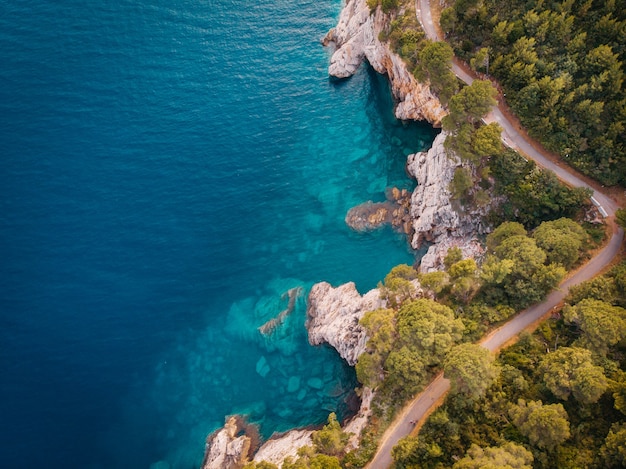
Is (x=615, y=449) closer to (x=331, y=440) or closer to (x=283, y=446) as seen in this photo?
(x=331, y=440)

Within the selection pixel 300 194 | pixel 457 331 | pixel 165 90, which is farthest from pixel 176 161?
pixel 457 331

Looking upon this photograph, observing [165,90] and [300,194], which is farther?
[165,90]

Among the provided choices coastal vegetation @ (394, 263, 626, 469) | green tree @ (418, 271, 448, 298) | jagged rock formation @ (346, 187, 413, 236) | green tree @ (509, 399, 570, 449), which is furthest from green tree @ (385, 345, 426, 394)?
jagged rock formation @ (346, 187, 413, 236)

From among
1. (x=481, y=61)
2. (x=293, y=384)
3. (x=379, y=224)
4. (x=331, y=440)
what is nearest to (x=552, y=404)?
(x=331, y=440)

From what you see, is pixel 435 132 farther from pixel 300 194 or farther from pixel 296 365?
pixel 296 365

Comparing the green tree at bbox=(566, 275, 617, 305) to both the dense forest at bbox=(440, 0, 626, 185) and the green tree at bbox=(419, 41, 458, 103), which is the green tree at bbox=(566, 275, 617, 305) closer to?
the dense forest at bbox=(440, 0, 626, 185)

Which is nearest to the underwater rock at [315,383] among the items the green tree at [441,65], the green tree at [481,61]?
the green tree at [441,65]

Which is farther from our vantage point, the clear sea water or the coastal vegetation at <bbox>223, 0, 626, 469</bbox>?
the clear sea water
